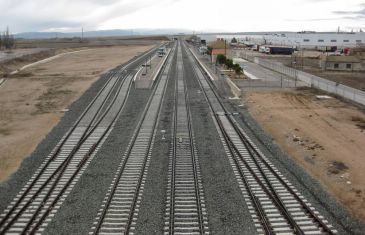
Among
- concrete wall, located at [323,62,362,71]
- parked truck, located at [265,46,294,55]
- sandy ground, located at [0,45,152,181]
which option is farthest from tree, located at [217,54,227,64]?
parked truck, located at [265,46,294,55]

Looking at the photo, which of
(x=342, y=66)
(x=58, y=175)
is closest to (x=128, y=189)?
(x=58, y=175)

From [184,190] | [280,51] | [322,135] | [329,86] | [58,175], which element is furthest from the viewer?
[280,51]

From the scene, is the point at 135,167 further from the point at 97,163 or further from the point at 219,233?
the point at 219,233

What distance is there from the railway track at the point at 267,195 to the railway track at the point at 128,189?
4.35 metres

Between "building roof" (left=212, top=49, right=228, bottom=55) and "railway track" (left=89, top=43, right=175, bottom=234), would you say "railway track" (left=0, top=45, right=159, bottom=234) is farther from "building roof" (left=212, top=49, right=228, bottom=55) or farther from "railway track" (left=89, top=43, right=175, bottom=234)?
"building roof" (left=212, top=49, right=228, bottom=55)

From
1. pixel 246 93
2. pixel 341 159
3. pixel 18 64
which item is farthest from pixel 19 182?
pixel 18 64

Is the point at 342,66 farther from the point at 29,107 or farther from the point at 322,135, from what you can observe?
the point at 29,107

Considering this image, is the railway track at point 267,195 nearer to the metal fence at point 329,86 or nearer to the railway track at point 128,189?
the railway track at point 128,189

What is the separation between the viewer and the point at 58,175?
1870 cm

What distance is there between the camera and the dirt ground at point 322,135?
715 inches

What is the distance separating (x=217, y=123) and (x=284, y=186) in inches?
470

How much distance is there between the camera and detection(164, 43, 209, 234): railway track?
552 inches

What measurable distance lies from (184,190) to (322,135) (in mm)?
13493

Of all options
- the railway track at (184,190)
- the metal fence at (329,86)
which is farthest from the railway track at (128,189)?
the metal fence at (329,86)
